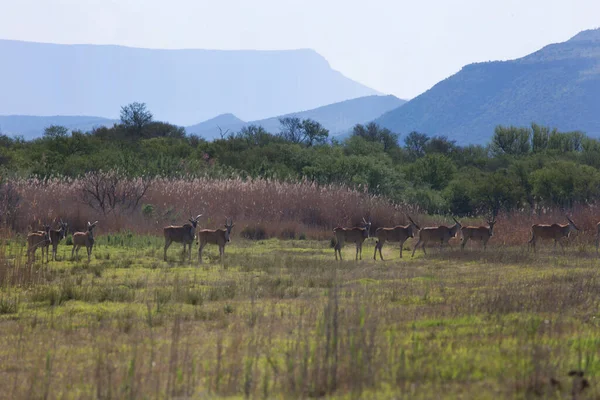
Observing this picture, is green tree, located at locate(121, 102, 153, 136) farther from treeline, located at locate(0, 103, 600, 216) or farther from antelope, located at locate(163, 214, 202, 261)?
antelope, located at locate(163, 214, 202, 261)

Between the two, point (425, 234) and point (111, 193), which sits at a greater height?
point (111, 193)

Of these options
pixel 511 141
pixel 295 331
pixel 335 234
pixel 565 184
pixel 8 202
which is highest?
pixel 511 141

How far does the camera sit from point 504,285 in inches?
611

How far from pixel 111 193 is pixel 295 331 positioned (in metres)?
23.7

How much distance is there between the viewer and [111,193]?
33.2m

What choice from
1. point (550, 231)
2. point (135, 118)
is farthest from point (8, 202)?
point (135, 118)

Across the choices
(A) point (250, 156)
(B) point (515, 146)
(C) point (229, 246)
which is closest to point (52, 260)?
(C) point (229, 246)

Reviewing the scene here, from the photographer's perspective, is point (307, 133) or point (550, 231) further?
point (307, 133)

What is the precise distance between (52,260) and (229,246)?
23.6 feet

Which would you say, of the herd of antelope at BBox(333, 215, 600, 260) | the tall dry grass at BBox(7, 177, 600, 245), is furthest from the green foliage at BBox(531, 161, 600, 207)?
the herd of antelope at BBox(333, 215, 600, 260)

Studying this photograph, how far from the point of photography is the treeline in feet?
144

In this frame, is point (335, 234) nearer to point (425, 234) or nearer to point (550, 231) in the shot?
point (425, 234)

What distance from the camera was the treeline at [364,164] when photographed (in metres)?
44.0

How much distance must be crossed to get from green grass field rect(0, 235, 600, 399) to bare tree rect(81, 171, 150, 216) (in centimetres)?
1279
